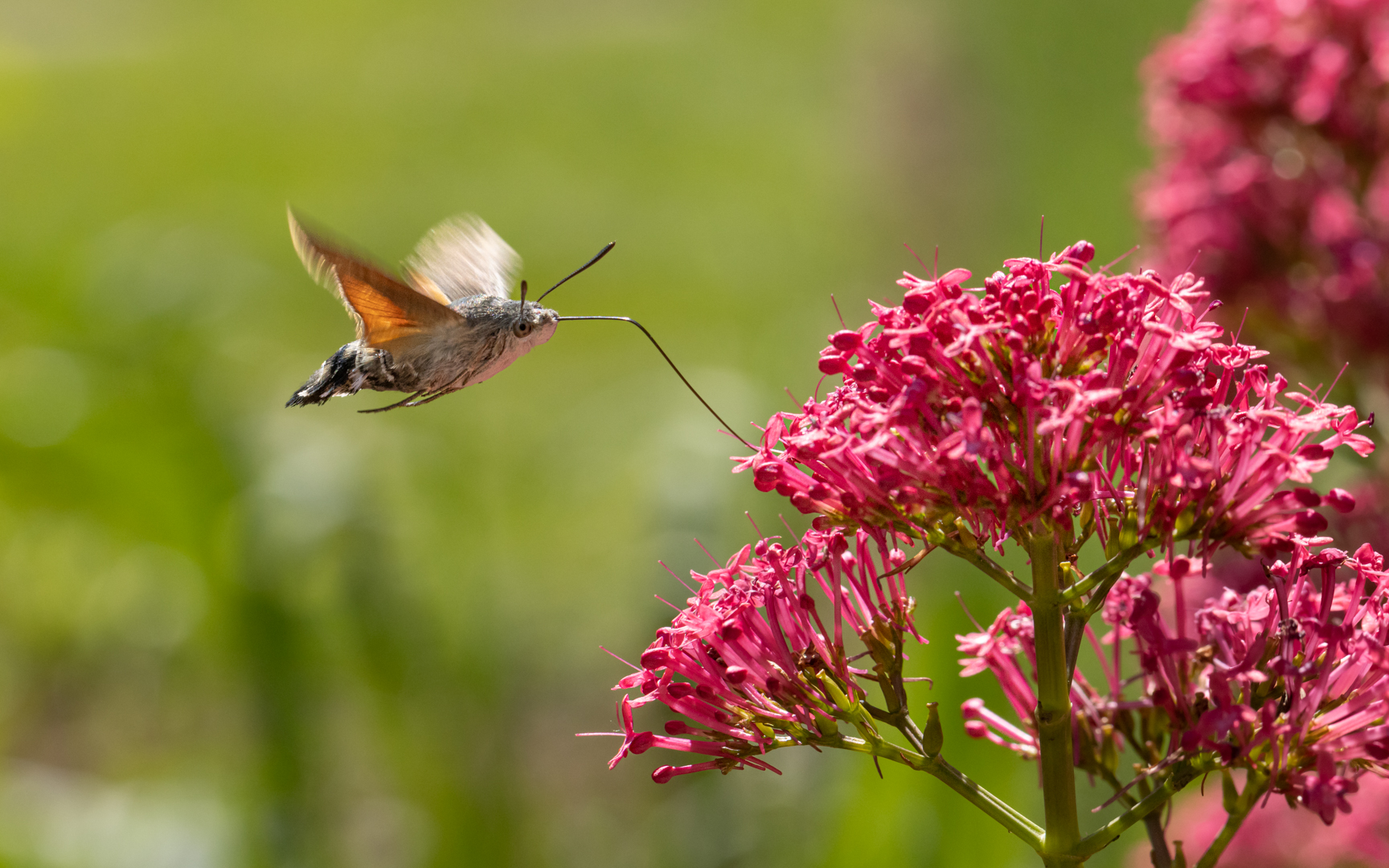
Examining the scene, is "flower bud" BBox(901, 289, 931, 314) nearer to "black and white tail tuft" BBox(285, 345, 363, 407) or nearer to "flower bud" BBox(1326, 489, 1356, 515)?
"flower bud" BBox(1326, 489, 1356, 515)

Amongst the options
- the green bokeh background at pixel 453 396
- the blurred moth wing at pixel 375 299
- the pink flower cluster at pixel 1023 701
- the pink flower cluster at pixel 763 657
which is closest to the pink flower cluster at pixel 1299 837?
the green bokeh background at pixel 453 396

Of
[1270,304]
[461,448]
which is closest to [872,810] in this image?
[1270,304]

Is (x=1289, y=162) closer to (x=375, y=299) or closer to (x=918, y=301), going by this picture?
(x=918, y=301)

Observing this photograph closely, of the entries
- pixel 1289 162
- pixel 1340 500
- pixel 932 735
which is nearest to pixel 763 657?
pixel 932 735

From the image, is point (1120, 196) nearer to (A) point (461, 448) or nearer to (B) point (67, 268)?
(A) point (461, 448)

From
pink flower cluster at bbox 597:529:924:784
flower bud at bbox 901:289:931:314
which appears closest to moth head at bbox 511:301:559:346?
pink flower cluster at bbox 597:529:924:784

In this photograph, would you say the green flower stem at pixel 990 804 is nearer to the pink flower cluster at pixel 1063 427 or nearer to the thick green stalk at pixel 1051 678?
the thick green stalk at pixel 1051 678
